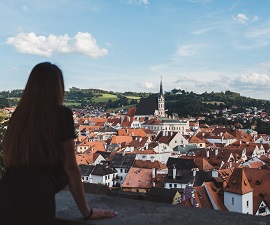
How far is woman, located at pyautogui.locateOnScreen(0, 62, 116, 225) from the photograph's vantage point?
2006 mm

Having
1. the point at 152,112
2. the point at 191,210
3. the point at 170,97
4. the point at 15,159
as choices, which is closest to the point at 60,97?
the point at 15,159

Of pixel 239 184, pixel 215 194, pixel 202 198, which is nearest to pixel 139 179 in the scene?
pixel 215 194

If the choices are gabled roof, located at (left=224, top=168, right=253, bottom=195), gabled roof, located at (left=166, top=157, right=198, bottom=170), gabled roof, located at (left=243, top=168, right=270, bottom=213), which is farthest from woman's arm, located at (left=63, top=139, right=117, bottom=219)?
gabled roof, located at (left=166, top=157, right=198, bottom=170)

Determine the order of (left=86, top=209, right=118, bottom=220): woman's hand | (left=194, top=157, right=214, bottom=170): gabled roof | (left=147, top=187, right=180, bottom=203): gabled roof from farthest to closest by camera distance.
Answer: (left=194, top=157, right=214, bottom=170): gabled roof < (left=147, top=187, right=180, bottom=203): gabled roof < (left=86, top=209, right=118, bottom=220): woman's hand

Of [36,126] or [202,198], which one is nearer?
[36,126]

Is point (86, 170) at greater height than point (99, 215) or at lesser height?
lesser

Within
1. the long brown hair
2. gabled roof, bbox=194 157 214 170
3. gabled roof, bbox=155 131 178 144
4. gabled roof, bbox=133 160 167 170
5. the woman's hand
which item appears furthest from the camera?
gabled roof, bbox=155 131 178 144

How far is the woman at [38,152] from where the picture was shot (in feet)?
6.58

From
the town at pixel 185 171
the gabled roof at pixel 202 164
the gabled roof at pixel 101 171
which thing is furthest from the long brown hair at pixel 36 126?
the gabled roof at pixel 202 164

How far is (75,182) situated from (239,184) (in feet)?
80.8

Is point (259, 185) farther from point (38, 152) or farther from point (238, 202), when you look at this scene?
point (38, 152)

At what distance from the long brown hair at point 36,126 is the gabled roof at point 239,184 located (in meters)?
24.4

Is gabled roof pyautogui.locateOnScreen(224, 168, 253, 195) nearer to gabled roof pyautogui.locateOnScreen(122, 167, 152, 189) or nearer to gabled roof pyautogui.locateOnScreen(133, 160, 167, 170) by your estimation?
gabled roof pyautogui.locateOnScreen(122, 167, 152, 189)

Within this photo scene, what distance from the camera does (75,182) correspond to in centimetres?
220
